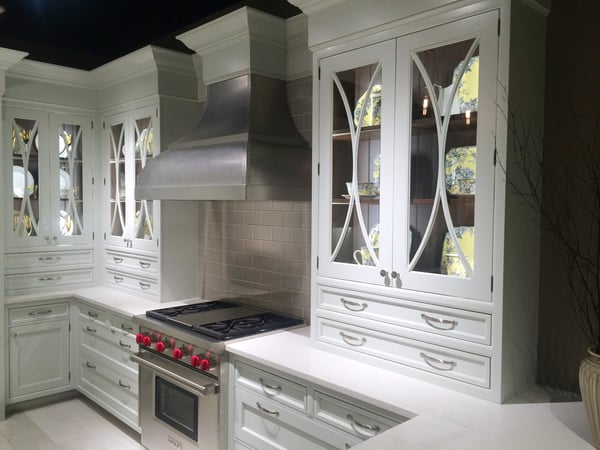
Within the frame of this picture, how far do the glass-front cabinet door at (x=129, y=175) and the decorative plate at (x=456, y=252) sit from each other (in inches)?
88.5

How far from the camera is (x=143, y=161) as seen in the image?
11.8 feet

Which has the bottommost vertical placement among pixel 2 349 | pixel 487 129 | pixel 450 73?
pixel 2 349

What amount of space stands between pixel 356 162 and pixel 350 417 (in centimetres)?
105

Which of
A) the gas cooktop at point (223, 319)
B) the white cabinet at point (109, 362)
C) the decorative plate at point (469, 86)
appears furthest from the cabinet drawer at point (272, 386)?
the decorative plate at point (469, 86)

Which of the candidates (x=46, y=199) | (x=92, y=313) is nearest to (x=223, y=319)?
(x=92, y=313)

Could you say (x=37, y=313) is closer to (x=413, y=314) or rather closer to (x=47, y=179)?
(x=47, y=179)

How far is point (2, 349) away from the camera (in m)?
3.55

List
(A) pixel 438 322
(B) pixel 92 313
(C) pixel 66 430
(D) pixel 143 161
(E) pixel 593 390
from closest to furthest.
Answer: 1. (E) pixel 593 390
2. (A) pixel 438 322
3. (C) pixel 66 430
4. (D) pixel 143 161
5. (B) pixel 92 313

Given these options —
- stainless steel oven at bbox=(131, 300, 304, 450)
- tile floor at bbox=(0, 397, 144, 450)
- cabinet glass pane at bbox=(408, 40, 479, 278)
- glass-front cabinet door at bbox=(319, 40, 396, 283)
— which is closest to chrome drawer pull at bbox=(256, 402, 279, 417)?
stainless steel oven at bbox=(131, 300, 304, 450)

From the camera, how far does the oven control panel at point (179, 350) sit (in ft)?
8.27

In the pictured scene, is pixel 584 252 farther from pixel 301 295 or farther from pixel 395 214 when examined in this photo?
pixel 301 295

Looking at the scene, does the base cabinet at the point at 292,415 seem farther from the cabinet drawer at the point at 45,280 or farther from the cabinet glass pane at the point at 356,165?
the cabinet drawer at the point at 45,280

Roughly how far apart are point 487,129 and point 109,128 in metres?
3.17

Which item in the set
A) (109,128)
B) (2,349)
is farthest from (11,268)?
(109,128)
